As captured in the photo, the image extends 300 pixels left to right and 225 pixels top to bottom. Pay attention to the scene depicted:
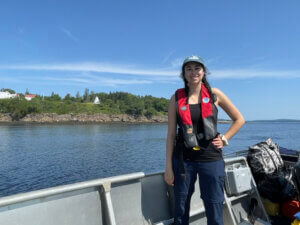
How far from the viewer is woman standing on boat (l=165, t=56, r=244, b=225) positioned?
2.52m

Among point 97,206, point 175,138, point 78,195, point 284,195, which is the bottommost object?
point 284,195

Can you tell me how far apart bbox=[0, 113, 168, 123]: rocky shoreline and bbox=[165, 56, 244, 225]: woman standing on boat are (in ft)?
471

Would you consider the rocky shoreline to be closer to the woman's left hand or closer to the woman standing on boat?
the woman standing on boat

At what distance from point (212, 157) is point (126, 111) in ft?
552

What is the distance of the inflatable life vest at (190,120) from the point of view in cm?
249

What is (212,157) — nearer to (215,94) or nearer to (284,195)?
(215,94)

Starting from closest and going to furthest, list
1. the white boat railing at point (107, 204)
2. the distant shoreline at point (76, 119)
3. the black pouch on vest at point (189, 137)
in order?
1. the white boat railing at point (107, 204)
2. the black pouch on vest at point (189, 137)
3. the distant shoreline at point (76, 119)

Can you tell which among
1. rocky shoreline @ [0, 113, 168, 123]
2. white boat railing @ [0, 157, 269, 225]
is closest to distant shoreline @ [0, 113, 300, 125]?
rocky shoreline @ [0, 113, 168, 123]

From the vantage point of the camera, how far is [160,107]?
7456 inches

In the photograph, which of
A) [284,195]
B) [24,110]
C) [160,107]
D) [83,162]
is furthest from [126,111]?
[284,195]

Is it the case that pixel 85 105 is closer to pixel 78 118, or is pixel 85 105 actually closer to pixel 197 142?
pixel 78 118

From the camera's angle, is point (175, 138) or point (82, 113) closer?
point (175, 138)

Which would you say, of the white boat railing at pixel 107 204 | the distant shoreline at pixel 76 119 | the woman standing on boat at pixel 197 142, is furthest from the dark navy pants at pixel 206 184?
the distant shoreline at pixel 76 119

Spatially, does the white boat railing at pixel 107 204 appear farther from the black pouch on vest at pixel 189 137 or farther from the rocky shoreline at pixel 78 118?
the rocky shoreline at pixel 78 118
